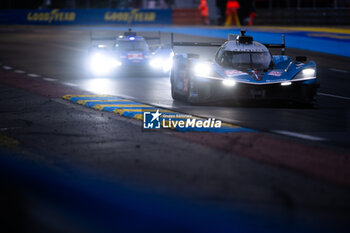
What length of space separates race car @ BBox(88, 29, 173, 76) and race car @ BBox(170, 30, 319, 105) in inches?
251

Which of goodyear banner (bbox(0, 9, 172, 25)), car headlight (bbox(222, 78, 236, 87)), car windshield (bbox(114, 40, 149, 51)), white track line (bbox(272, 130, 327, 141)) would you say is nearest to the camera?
white track line (bbox(272, 130, 327, 141))

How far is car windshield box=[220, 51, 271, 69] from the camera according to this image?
13125 mm

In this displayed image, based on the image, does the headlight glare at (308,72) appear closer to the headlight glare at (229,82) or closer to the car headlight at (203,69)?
the headlight glare at (229,82)

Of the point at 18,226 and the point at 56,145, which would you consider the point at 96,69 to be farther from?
the point at 18,226

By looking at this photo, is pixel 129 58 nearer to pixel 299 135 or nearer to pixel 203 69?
pixel 203 69

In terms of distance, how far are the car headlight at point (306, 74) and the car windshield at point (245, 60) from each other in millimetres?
1007

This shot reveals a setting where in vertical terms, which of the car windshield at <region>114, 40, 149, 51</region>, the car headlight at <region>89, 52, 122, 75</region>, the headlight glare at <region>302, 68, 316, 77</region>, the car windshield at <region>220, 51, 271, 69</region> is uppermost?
the car windshield at <region>220, 51, 271, 69</region>

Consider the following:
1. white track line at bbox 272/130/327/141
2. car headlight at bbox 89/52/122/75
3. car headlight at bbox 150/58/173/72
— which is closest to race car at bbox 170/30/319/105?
white track line at bbox 272/130/327/141

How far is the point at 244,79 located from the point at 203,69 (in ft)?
2.71

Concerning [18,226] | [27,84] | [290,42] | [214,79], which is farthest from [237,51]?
[290,42]

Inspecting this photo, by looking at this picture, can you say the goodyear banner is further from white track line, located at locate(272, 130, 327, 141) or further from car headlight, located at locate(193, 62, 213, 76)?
white track line, located at locate(272, 130, 327, 141)

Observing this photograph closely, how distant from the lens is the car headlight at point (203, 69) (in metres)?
12.3

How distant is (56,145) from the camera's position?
8.87 meters

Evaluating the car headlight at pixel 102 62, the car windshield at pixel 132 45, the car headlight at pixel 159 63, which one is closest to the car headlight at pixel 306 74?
the car headlight at pixel 159 63
